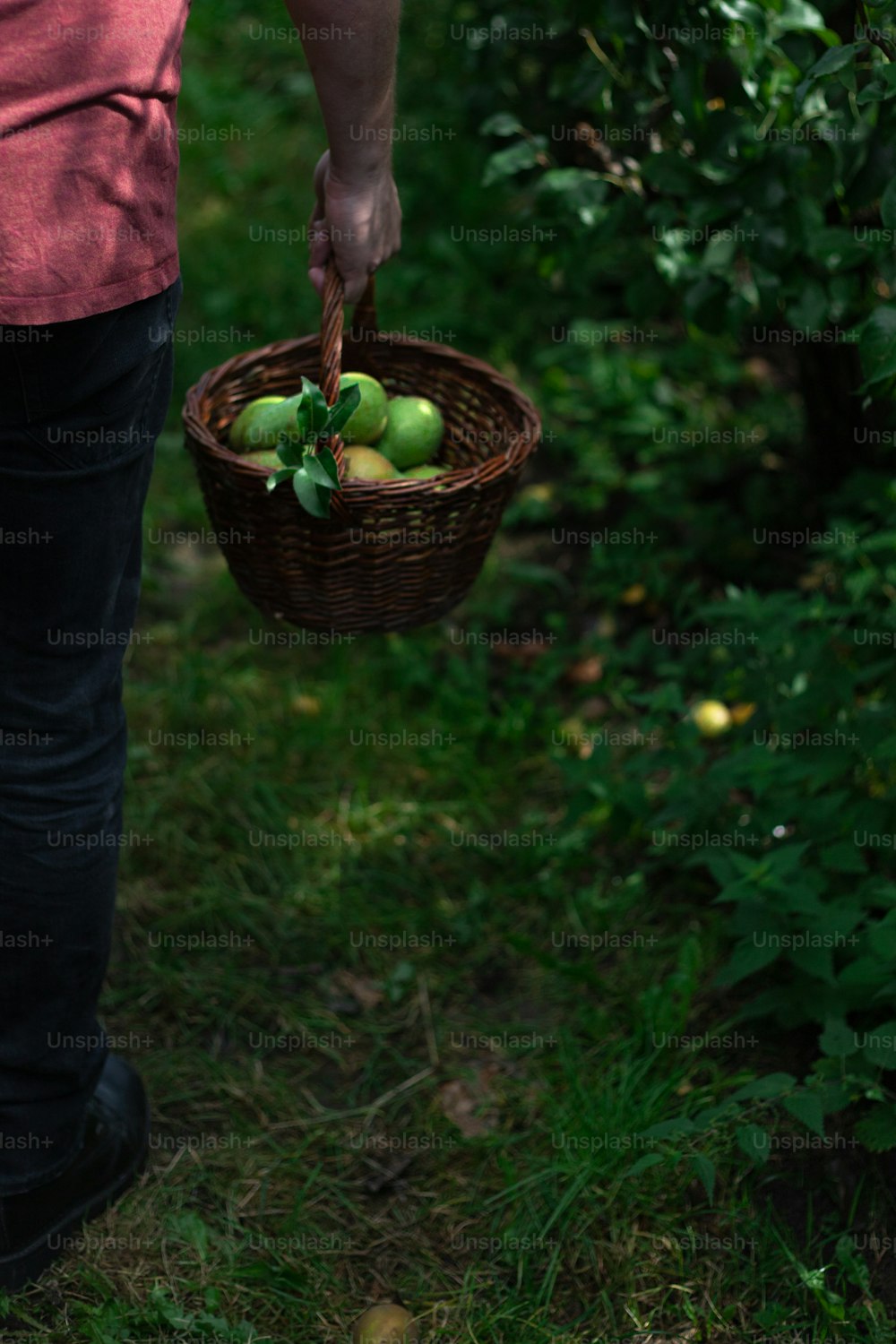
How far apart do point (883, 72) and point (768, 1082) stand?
1262 millimetres

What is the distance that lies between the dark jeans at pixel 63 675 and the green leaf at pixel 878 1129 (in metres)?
1.00

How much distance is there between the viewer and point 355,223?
5.22ft

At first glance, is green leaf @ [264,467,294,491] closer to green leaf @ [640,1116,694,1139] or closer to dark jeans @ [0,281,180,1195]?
dark jeans @ [0,281,180,1195]

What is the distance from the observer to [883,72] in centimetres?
153

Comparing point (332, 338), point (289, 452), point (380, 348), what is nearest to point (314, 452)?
point (289, 452)

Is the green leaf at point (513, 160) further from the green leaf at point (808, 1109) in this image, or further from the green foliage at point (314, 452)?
the green leaf at point (808, 1109)

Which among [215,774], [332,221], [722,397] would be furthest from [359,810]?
[722,397]

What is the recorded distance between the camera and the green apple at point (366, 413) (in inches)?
71.3

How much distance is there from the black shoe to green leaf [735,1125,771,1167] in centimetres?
83

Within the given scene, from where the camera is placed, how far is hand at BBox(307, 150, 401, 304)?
1.58m

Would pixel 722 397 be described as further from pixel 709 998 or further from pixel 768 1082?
pixel 768 1082

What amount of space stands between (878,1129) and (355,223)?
4.34 feet

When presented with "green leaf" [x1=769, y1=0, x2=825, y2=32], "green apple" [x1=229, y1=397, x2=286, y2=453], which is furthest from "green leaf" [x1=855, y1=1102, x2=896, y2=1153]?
"green leaf" [x1=769, y1=0, x2=825, y2=32]

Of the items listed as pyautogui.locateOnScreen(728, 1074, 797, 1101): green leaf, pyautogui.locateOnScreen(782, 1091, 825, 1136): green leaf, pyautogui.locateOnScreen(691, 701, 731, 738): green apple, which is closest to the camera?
pyautogui.locateOnScreen(782, 1091, 825, 1136): green leaf
